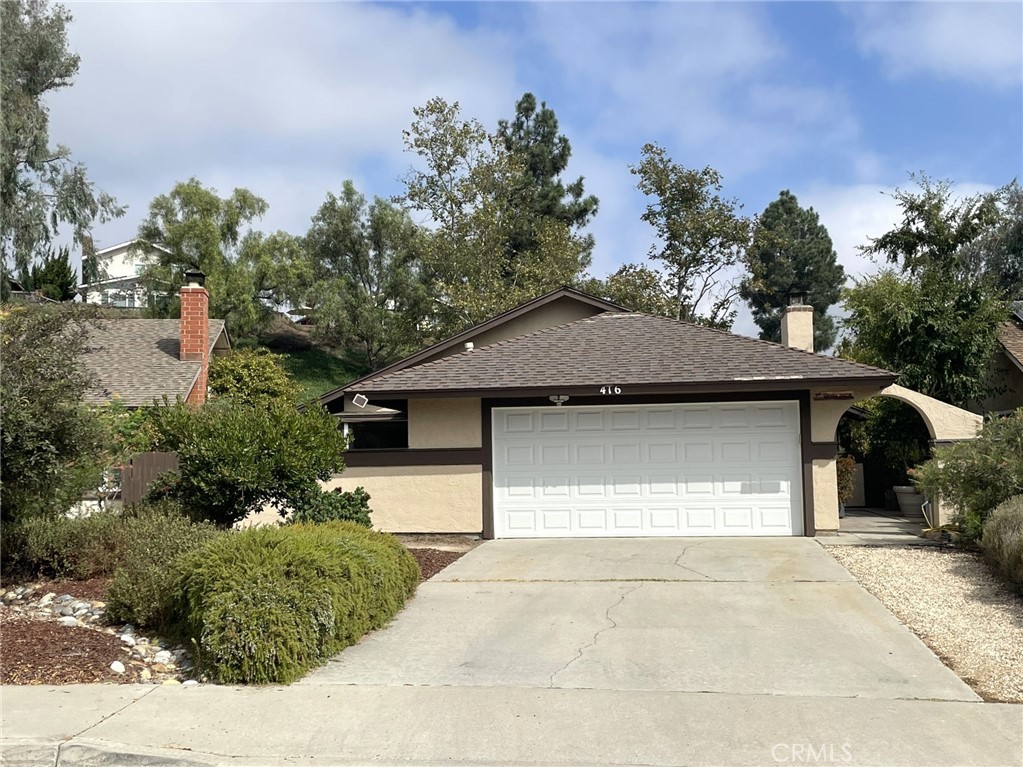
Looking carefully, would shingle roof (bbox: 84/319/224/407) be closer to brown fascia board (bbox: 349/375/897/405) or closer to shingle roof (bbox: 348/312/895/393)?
shingle roof (bbox: 348/312/895/393)

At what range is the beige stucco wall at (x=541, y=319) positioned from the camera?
1942cm

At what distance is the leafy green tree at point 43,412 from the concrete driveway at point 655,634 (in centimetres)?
358

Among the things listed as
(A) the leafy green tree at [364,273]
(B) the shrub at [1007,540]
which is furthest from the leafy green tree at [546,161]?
(B) the shrub at [1007,540]

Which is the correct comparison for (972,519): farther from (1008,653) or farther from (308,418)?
(308,418)

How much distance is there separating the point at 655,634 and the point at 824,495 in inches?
297

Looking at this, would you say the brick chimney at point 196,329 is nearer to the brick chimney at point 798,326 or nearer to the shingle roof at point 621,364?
the shingle roof at point 621,364

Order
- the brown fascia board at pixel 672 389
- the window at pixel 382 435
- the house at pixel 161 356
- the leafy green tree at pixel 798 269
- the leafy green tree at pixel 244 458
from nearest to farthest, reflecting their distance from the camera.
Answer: the leafy green tree at pixel 244 458 → the brown fascia board at pixel 672 389 → the window at pixel 382 435 → the house at pixel 161 356 → the leafy green tree at pixel 798 269

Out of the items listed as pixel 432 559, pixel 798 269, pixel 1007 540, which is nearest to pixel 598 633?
pixel 1007 540

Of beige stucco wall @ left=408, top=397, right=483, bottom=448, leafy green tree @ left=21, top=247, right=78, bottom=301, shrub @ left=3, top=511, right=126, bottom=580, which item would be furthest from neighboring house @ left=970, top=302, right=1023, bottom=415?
leafy green tree @ left=21, top=247, right=78, bottom=301

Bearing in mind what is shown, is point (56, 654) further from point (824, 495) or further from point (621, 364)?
point (824, 495)

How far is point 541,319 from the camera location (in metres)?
19.5

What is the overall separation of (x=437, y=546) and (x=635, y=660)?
297 inches

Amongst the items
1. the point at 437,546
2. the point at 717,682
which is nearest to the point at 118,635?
the point at 717,682

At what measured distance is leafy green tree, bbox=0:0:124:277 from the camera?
1005 inches
